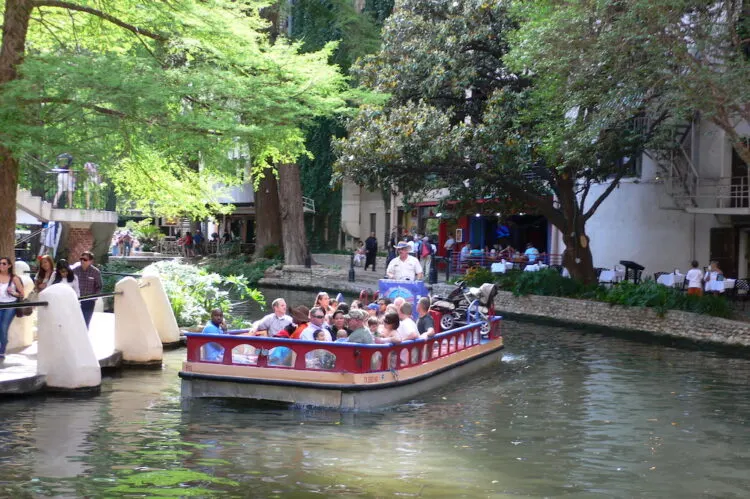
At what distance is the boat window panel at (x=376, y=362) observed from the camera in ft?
48.9

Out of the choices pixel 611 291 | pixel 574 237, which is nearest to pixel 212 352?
pixel 611 291

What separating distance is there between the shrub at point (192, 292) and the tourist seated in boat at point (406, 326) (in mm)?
6339

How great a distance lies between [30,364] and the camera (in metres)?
15.7

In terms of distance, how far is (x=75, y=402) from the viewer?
1459 cm

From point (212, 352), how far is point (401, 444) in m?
3.71

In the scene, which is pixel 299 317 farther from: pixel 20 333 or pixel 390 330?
pixel 20 333

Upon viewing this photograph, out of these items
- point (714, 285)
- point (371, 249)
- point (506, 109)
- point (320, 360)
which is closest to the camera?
point (320, 360)

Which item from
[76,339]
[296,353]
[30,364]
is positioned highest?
[76,339]

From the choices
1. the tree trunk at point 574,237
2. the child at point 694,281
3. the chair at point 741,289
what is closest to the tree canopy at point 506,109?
the tree trunk at point 574,237

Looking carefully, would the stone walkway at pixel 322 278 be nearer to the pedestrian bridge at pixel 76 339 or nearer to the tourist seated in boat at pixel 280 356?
the pedestrian bridge at pixel 76 339

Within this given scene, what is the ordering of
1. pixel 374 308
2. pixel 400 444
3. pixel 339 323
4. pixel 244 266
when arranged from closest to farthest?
1. pixel 400 444
2. pixel 339 323
3. pixel 374 308
4. pixel 244 266

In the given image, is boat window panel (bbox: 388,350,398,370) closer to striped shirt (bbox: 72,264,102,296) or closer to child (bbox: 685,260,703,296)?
striped shirt (bbox: 72,264,102,296)

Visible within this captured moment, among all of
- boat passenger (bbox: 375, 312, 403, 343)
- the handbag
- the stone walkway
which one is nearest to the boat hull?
boat passenger (bbox: 375, 312, 403, 343)

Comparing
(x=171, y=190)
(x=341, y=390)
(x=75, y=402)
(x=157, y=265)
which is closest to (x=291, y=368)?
(x=341, y=390)
